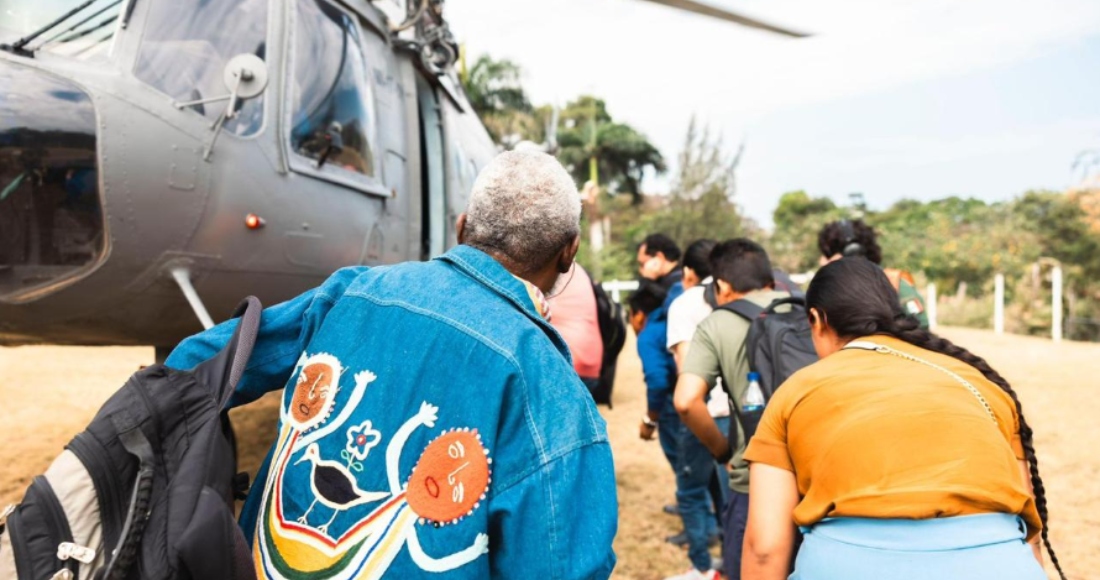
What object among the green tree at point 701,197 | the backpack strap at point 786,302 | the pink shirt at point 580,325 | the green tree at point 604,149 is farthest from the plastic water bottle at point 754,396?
the green tree at point 604,149

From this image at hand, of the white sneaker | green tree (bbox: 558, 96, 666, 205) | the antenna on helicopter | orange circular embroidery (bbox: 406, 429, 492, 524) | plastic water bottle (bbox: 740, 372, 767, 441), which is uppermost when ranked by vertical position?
green tree (bbox: 558, 96, 666, 205)

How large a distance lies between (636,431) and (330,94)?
495 centimetres

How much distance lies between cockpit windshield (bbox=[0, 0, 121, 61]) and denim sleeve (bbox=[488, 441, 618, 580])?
9.24 feet

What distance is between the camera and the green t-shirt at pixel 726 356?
295 cm

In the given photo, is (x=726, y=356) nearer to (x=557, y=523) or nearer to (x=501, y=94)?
(x=557, y=523)

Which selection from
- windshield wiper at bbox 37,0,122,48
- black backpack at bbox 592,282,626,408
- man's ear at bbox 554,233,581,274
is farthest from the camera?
black backpack at bbox 592,282,626,408

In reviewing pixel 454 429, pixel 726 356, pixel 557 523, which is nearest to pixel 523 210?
pixel 454 429

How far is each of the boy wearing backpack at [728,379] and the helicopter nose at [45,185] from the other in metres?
2.28

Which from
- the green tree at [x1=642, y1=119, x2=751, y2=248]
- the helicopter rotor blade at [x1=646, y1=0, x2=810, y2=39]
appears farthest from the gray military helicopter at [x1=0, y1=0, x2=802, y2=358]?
the green tree at [x1=642, y1=119, x2=751, y2=248]

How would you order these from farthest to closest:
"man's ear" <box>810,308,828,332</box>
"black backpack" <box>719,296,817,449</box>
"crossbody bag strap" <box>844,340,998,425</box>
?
"black backpack" <box>719,296,817,449</box>, "man's ear" <box>810,308,828,332</box>, "crossbody bag strap" <box>844,340,998,425</box>

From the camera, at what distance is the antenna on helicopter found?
3.30 m

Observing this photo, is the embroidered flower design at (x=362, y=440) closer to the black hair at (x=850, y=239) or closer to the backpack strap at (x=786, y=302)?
the backpack strap at (x=786, y=302)

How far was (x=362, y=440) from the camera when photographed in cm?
135

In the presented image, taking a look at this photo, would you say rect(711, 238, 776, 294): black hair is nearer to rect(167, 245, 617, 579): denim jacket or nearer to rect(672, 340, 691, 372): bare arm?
rect(672, 340, 691, 372): bare arm
